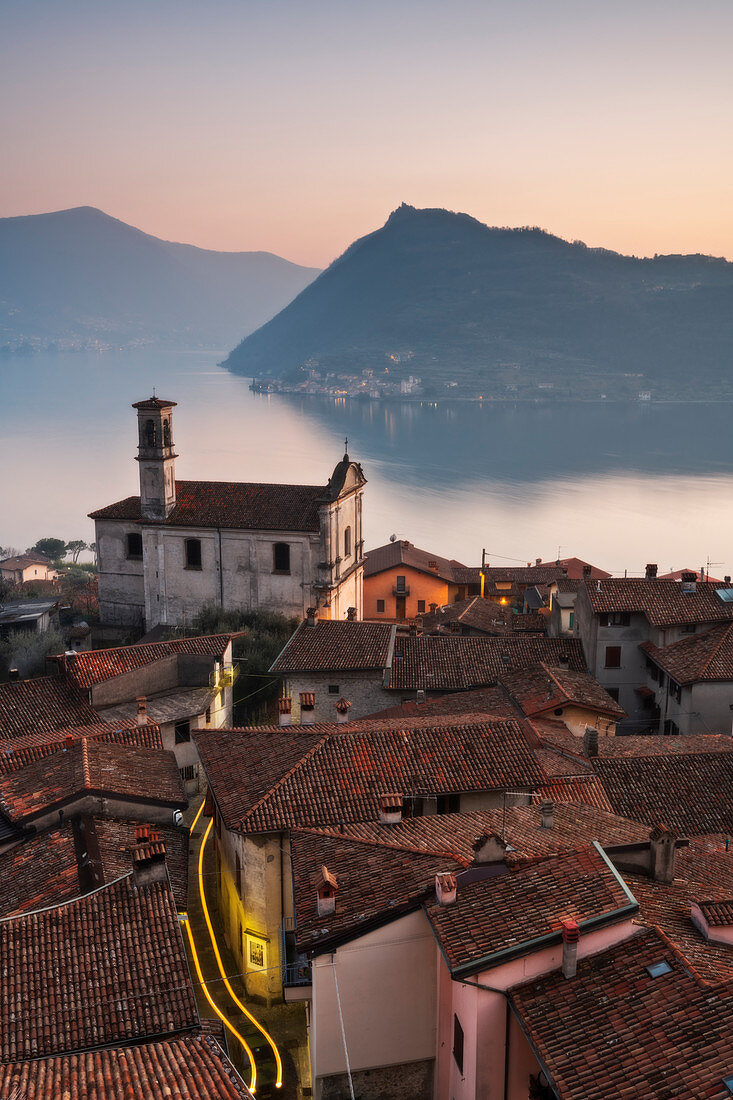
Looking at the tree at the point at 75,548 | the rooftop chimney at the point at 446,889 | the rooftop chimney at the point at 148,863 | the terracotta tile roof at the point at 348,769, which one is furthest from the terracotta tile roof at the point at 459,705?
the tree at the point at 75,548

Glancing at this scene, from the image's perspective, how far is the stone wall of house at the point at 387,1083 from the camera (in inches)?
406

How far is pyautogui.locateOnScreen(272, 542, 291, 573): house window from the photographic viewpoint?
35.2 meters

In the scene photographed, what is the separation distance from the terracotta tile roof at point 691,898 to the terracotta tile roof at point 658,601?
12.1 m

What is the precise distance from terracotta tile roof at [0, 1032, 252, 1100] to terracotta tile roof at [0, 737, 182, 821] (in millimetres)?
6101

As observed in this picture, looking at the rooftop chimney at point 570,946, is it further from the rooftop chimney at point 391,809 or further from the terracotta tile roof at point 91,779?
the terracotta tile roof at point 91,779

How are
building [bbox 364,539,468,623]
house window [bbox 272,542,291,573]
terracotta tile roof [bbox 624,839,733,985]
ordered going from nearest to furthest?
terracotta tile roof [bbox 624,839,733,985] → house window [bbox 272,542,291,573] → building [bbox 364,539,468,623]

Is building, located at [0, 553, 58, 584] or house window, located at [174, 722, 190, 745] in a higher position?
house window, located at [174, 722, 190, 745]

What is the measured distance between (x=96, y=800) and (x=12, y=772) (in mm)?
3364

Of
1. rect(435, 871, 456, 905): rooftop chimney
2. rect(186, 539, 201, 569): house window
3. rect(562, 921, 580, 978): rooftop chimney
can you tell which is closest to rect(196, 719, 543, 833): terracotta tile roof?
rect(435, 871, 456, 905): rooftop chimney

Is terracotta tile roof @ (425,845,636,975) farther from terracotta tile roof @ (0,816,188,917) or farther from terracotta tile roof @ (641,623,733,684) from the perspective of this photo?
terracotta tile roof @ (641,623,733,684)

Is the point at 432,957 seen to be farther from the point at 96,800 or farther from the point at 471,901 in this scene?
the point at 96,800

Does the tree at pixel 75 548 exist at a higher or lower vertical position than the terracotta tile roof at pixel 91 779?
lower

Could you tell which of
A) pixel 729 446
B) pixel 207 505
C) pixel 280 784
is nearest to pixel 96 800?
pixel 280 784

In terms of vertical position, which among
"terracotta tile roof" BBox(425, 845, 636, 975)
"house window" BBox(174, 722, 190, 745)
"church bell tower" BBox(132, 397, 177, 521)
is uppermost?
"church bell tower" BBox(132, 397, 177, 521)
